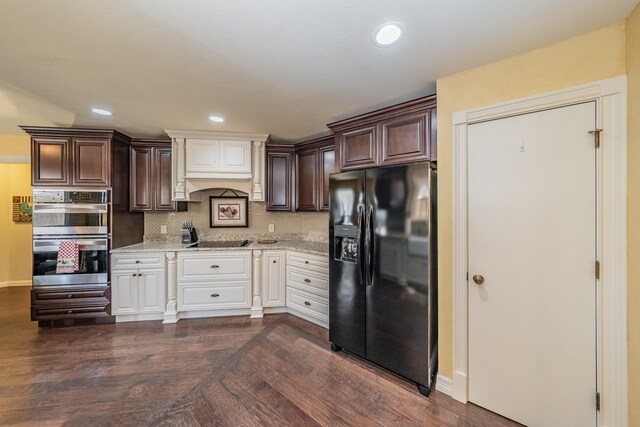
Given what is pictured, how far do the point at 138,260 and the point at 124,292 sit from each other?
0.41 metres

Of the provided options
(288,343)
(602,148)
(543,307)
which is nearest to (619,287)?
(543,307)

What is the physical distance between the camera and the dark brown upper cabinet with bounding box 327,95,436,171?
2.01 meters

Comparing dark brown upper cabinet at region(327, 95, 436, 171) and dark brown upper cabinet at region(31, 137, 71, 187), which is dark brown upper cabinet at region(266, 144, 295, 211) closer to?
dark brown upper cabinet at region(327, 95, 436, 171)

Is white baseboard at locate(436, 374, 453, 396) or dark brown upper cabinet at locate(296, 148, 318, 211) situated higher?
dark brown upper cabinet at locate(296, 148, 318, 211)

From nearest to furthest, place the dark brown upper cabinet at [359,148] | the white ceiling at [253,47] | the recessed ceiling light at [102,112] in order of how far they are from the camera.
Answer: the white ceiling at [253,47], the dark brown upper cabinet at [359,148], the recessed ceiling light at [102,112]

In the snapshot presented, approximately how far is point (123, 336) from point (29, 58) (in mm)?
2627

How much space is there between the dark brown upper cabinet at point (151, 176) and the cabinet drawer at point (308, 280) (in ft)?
6.16

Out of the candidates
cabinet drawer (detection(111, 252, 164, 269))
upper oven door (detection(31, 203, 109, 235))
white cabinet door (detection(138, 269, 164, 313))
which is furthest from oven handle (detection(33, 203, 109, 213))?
white cabinet door (detection(138, 269, 164, 313))

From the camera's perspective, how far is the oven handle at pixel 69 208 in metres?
2.85

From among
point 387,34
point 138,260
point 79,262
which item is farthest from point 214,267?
point 387,34

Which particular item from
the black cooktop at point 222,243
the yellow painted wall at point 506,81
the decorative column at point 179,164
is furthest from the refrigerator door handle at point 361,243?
the decorative column at point 179,164

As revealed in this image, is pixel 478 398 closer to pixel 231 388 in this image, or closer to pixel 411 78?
pixel 231 388

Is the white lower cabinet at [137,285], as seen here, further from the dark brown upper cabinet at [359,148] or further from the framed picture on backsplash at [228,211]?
the dark brown upper cabinet at [359,148]

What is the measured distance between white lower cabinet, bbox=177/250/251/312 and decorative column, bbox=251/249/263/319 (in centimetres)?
7
